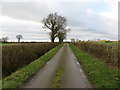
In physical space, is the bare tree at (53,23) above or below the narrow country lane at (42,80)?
above

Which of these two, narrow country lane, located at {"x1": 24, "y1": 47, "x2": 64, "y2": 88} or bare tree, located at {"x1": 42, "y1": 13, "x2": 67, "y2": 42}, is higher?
bare tree, located at {"x1": 42, "y1": 13, "x2": 67, "y2": 42}

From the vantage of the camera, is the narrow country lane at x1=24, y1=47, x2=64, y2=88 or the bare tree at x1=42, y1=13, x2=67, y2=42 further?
the bare tree at x1=42, y1=13, x2=67, y2=42

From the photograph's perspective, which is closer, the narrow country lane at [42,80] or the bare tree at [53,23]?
the narrow country lane at [42,80]

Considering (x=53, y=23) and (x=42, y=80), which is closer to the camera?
(x=42, y=80)

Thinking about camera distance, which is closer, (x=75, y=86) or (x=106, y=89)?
(x=106, y=89)

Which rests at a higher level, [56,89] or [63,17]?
[63,17]

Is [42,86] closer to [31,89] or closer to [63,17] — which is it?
[31,89]

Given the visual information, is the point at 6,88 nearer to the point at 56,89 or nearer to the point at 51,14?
the point at 56,89

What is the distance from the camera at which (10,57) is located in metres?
11.7

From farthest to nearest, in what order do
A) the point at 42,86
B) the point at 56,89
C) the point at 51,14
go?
the point at 51,14 → the point at 42,86 → the point at 56,89

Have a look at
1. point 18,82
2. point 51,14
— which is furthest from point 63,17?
point 18,82

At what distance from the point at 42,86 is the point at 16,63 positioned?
6331mm

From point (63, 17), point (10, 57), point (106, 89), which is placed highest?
point (63, 17)

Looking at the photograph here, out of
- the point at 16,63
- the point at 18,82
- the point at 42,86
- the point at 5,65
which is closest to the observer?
the point at 42,86
